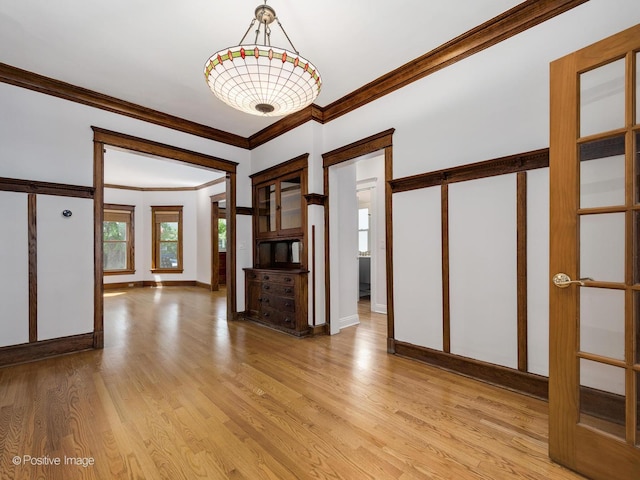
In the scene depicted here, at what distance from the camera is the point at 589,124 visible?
1488mm

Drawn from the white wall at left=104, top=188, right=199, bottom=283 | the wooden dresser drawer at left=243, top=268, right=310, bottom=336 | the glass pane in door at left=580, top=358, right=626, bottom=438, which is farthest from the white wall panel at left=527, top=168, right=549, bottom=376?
the white wall at left=104, top=188, right=199, bottom=283

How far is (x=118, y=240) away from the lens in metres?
8.13

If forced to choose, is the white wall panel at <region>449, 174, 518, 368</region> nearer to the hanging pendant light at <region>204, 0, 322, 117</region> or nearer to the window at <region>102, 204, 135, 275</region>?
the hanging pendant light at <region>204, 0, 322, 117</region>

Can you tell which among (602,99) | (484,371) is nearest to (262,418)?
(484,371)

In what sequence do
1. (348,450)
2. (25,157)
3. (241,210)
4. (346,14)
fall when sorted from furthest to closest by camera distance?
(241,210) < (25,157) < (346,14) < (348,450)

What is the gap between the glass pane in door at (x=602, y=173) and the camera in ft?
4.65

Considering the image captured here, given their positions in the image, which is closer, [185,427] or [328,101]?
[185,427]

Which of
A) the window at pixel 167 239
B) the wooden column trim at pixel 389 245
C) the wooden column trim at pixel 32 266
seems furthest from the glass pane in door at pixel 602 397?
the window at pixel 167 239

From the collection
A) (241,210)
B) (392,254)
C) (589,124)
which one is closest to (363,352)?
(392,254)

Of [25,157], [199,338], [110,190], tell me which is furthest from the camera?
[110,190]

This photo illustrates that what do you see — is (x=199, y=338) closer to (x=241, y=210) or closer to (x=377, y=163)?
(x=241, y=210)

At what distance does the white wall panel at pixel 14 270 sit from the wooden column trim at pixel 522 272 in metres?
4.54

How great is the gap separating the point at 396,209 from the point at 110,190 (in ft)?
26.8

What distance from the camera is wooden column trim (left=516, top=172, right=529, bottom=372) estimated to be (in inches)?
87.7
